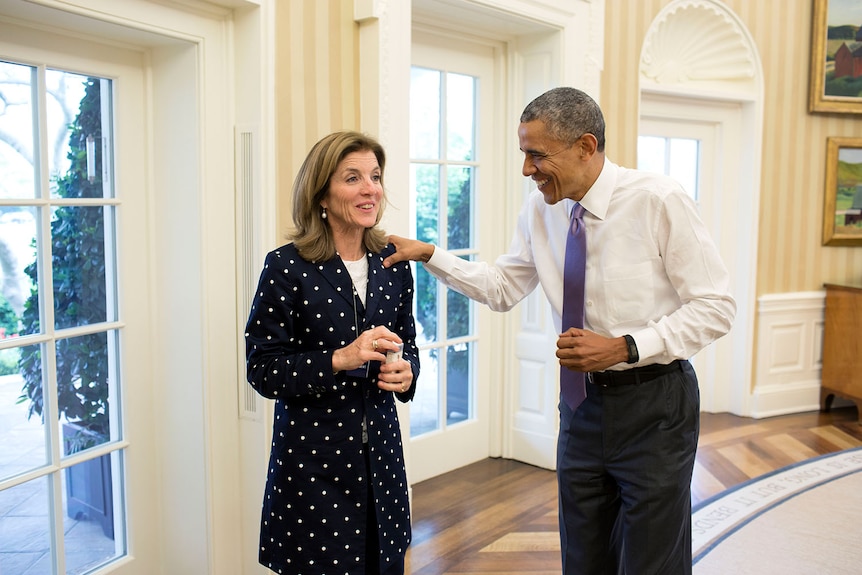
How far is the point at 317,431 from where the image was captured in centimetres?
188

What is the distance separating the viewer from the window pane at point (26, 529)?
232 centimetres

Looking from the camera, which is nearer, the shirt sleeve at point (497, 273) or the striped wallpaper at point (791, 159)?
the shirt sleeve at point (497, 273)

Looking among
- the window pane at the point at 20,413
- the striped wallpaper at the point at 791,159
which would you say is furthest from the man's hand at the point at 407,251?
the striped wallpaper at the point at 791,159

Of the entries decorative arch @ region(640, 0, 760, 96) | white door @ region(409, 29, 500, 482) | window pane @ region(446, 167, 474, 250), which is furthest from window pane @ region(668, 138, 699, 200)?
window pane @ region(446, 167, 474, 250)

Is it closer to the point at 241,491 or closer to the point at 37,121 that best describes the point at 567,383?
the point at 241,491

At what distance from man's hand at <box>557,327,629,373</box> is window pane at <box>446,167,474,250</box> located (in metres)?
2.30

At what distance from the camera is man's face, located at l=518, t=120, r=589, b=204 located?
198 cm

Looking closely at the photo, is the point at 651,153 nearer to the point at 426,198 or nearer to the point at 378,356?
the point at 426,198

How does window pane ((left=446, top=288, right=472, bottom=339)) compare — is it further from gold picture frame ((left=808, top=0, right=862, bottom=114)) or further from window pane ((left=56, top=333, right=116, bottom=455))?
gold picture frame ((left=808, top=0, right=862, bottom=114))

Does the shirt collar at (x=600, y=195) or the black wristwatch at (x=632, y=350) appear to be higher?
the shirt collar at (x=600, y=195)

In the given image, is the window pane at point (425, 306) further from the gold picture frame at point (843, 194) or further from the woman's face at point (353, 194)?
the gold picture frame at point (843, 194)

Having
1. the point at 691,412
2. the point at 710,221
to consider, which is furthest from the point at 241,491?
the point at 710,221

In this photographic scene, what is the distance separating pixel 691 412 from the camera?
2.07 meters

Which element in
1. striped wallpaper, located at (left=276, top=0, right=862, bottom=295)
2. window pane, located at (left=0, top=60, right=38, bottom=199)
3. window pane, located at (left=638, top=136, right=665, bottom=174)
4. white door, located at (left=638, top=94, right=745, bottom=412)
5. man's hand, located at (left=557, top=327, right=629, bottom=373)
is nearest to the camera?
man's hand, located at (left=557, top=327, right=629, bottom=373)
